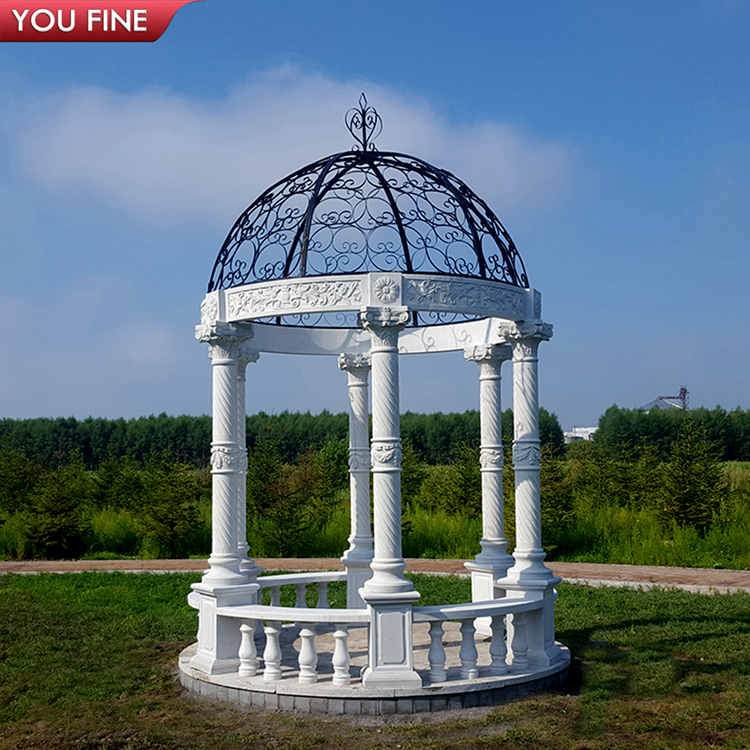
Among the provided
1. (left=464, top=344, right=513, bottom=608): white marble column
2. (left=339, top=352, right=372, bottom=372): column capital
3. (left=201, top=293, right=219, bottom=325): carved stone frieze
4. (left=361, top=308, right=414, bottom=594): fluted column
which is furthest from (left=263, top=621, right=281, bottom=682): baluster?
(left=339, top=352, right=372, bottom=372): column capital

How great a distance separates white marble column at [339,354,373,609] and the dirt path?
7.36m

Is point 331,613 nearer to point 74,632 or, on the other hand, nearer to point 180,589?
point 74,632

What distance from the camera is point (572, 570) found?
18828 millimetres

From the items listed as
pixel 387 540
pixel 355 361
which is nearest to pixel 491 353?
pixel 355 361

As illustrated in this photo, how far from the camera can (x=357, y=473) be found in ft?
37.6

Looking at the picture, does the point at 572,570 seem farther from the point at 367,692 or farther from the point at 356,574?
the point at 367,692

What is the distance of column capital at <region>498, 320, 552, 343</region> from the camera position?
973cm

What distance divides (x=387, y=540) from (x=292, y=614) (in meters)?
1.27

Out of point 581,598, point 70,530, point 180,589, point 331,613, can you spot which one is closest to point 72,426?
point 70,530

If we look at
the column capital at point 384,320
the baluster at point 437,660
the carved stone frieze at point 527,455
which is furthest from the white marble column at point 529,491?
the column capital at point 384,320

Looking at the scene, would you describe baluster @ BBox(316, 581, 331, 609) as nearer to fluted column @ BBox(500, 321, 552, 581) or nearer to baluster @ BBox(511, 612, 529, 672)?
fluted column @ BBox(500, 321, 552, 581)

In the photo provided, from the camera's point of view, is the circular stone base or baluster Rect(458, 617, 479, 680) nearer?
the circular stone base

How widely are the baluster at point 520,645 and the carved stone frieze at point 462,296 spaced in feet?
11.1

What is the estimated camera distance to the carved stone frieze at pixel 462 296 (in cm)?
869
